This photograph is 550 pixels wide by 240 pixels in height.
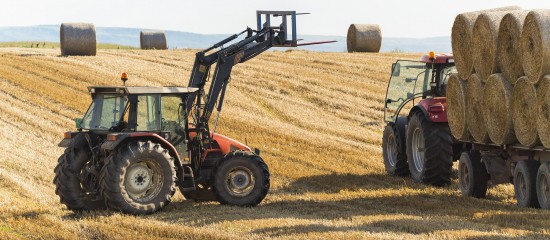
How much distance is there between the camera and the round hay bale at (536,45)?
1109 centimetres

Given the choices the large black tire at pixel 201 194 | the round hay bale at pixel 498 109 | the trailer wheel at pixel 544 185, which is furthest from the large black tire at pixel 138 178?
the trailer wheel at pixel 544 185

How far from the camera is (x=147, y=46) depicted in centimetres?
3659

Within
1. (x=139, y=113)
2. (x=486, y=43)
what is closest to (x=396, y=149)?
(x=486, y=43)

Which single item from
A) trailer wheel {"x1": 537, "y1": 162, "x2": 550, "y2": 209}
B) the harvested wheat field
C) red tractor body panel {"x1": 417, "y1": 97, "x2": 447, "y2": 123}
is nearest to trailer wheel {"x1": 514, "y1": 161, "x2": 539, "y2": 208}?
trailer wheel {"x1": 537, "y1": 162, "x2": 550, "y2": 209}

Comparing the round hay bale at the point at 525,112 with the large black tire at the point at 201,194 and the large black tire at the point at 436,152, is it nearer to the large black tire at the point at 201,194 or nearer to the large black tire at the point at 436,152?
the large black tire at the point at 436,152

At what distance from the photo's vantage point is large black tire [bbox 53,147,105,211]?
1152 cm

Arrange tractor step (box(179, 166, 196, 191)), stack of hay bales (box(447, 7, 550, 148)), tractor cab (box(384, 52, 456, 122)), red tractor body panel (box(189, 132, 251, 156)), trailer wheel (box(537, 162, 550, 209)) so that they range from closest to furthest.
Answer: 1. stack of hay bales (box(447, 7, 550, 148))
2. trailer wheel (box(537, 162, 550, 209))
3. tractor step (box(179, 166, 196, 191))
4. red tractor body panel (box(189, 132, 251, 156))
5. tractor cab (box(384, 52, 456, 122))

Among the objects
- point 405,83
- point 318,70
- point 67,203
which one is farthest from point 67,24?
point 67,203

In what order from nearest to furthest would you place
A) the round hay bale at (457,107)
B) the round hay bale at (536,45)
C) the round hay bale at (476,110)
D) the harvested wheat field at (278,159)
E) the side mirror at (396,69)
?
the harvested wheat field at (278,159)
the round hay bale at (536,45)
the round hay bale at (476,110)
the round hay bale at (457,107)
the side mirror at (396,69)

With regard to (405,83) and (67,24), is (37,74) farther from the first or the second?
(405,83)

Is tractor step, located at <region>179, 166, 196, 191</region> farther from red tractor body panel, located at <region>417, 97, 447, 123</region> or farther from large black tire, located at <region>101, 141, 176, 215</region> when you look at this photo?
red tractor body panel, located at <region>417, 97, 447, 123</region>

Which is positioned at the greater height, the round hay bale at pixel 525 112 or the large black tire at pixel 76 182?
the round hay bale at pixel 525 112

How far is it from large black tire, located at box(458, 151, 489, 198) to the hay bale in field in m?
1.22

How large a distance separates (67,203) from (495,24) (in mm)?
5835
